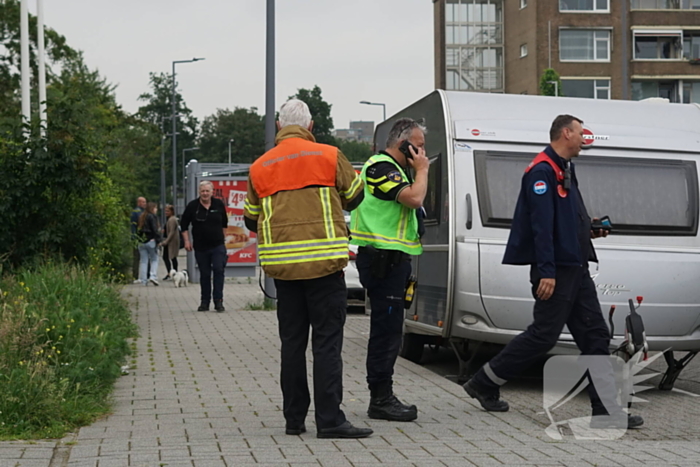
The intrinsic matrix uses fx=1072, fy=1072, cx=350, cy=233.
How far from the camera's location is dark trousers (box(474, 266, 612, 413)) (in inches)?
260

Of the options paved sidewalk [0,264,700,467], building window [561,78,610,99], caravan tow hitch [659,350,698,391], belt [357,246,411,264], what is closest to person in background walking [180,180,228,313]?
paved sidewalk [0,264,700,467]

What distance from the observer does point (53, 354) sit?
766 centimetres

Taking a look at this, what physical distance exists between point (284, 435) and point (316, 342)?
56 centimetres

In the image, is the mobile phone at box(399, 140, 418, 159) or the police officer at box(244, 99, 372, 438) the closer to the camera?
the police officer at box(244, 99, 372, 438)

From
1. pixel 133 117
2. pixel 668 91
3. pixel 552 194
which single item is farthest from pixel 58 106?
pixel 668 91

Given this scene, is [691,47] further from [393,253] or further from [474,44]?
[393,253]

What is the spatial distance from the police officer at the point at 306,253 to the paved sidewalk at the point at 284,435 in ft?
0.82

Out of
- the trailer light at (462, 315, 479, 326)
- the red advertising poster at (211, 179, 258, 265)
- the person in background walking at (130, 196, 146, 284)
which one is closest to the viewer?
the trailer light at (462, 315, 479, 326)

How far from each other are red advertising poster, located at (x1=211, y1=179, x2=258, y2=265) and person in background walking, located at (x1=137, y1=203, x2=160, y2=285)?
1.65 metres

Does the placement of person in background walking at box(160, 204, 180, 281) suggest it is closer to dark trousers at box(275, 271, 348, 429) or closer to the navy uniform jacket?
the navy uniform jacket

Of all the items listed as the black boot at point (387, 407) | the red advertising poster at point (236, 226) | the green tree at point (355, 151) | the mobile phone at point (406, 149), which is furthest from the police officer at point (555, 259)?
the green tree at point (355, 151)

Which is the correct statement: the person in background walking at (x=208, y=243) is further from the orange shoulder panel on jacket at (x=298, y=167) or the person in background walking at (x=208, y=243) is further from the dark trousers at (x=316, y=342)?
the orange shoulder panel on jacket at (x=298, y=167)

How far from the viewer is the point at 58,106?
44.8 ft

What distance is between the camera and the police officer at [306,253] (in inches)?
234
